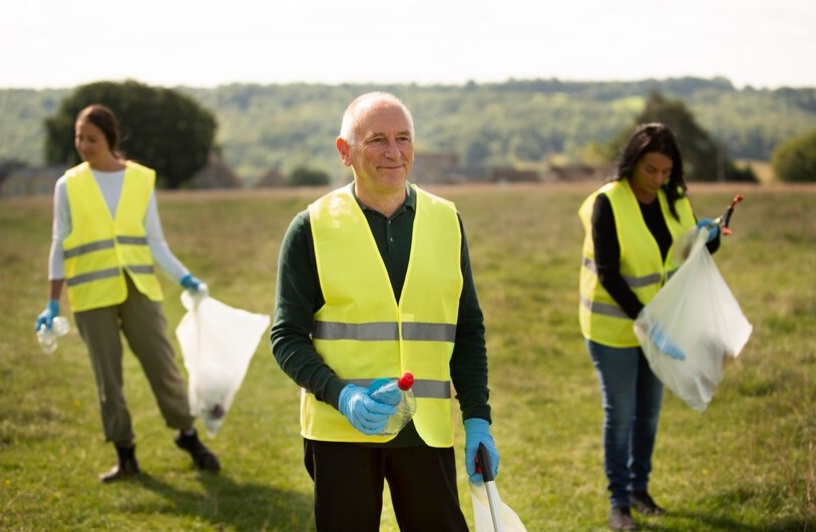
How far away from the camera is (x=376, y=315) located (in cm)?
319

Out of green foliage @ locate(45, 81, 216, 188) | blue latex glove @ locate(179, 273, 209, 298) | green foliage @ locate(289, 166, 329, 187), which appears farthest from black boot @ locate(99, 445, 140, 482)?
green foliage @ locate(289, 166, 329, 187)

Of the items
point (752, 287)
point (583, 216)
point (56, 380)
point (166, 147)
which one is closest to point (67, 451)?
point (56, 380)

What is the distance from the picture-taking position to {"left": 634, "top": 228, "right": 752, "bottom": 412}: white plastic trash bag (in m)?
5.20

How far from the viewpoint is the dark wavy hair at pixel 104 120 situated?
19.8 ft

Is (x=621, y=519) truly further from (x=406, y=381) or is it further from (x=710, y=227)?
(x=406, y=381)

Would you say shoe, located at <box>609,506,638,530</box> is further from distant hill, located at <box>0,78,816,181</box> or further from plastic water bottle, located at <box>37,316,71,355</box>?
distant hill, located at <box>0,78,816,181</box>

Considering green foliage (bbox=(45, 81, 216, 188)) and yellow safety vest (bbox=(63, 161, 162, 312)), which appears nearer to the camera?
yellow safety vest (bbox=(63, 161, 162, 312))

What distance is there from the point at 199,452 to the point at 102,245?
4.87 feet

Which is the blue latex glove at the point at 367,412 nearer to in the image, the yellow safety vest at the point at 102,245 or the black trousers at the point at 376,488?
the black trousers at the point at 376,488

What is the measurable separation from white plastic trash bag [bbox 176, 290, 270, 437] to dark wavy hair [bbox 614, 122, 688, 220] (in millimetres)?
2479

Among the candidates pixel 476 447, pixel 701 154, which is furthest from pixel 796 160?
pixel 476 447

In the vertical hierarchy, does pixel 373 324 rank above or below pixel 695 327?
above

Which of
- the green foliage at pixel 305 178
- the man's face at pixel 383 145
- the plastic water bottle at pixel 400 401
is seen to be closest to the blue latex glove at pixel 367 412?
the plastic water bottle at pixel 400 401

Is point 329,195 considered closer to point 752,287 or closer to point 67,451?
point 67,451
